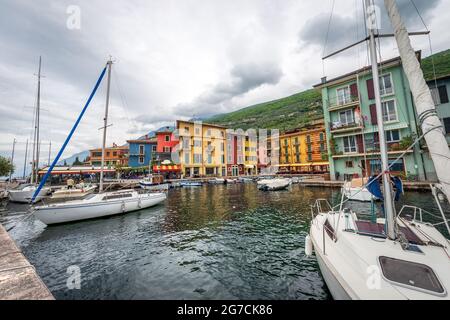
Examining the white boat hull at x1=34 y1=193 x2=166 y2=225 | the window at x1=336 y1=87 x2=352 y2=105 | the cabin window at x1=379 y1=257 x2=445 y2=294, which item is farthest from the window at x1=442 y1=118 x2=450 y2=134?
the white boat hull at x1=34 y1=193 x2=166 y2=225

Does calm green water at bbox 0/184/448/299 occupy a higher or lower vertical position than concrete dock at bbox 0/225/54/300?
lower

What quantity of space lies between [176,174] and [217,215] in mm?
32512

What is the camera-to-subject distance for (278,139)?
53375mm

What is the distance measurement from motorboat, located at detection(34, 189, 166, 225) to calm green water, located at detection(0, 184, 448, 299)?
22.4 inches

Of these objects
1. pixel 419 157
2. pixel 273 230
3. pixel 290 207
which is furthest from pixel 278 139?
pixel 273 230

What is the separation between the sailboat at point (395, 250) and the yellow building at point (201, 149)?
40.9 m

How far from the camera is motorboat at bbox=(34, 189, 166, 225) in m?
11.0

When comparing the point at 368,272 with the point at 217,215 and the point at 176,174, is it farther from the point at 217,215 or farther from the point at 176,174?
the point at 176,174

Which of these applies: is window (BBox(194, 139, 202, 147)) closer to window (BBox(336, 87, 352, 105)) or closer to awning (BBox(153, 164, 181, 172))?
awning (BBox(153, 164, 181, 172))

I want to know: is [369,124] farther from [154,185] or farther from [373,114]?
[154,185]

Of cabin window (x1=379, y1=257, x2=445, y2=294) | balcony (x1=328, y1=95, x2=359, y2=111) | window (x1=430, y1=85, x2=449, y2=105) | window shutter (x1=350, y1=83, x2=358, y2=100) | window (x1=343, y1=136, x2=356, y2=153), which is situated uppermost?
window shutter (x1=350, y1=83, x2=358, y2=100)

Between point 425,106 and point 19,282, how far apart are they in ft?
31.1

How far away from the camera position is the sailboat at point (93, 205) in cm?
1106

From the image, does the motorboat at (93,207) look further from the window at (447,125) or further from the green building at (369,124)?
the window at (447,125)
